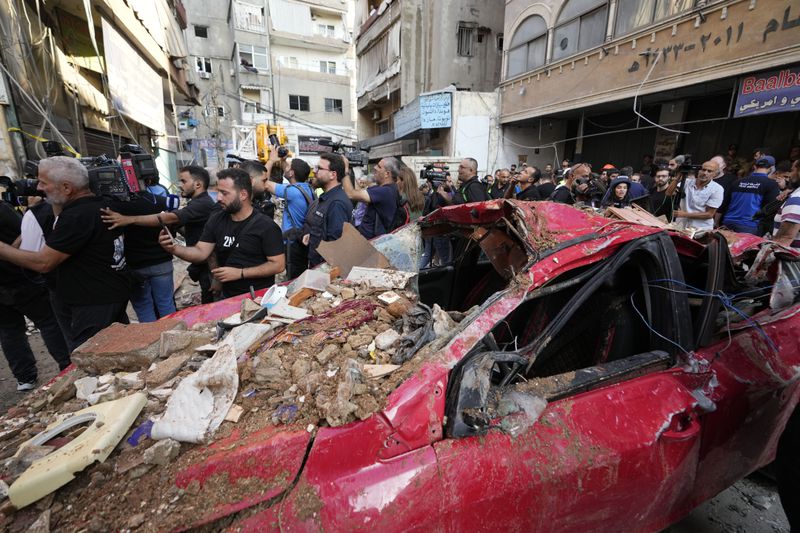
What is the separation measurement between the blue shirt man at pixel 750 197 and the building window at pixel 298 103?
32560mm

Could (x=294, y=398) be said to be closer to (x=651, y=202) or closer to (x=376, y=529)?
(x=376, y=529)

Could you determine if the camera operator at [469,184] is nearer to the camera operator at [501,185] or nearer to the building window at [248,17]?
the camera operator at [501,185]

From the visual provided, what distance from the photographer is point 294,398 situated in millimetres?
1407

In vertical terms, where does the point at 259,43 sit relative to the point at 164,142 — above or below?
above

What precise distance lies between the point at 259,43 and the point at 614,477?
121 ft

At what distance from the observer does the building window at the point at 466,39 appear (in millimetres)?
16141

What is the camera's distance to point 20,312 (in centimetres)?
316

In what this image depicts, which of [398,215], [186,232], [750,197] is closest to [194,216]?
[186,232]

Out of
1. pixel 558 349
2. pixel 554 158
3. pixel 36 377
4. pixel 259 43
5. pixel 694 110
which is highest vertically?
pixel 259 43

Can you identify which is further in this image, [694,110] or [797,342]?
[694,110]

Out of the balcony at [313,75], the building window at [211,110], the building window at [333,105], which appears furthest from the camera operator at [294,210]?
the balcony at [313,75]

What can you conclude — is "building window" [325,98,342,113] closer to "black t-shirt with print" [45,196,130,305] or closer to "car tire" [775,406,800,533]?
"black t-shirt with print" [45,196,130,305]

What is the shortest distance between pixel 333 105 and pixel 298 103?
3.11m

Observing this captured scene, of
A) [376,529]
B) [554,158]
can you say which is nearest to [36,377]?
[376,529]
